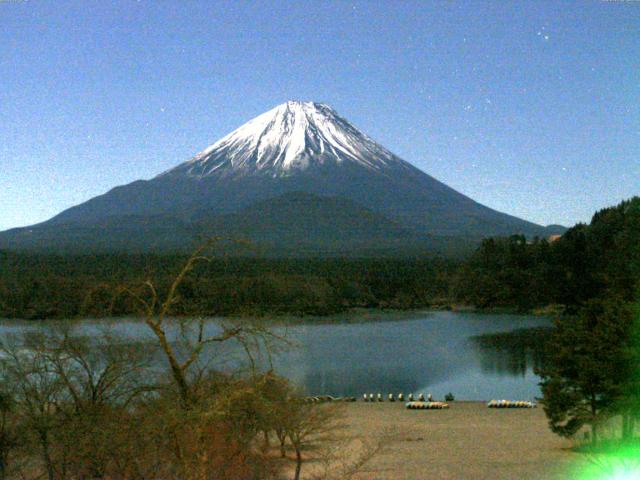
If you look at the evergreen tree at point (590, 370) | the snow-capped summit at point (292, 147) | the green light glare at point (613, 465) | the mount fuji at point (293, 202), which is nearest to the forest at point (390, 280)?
the evergreen tree at point (590, 370)

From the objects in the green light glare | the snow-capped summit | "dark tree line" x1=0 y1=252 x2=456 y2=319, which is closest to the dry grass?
the green light glare

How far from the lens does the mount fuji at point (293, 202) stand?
110125 millimetres

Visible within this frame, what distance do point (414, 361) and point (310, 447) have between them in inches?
798

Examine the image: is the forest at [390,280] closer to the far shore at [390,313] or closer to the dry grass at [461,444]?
the far shore at [390,313]

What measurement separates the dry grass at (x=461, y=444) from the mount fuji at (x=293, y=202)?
A: 75569 millimetres

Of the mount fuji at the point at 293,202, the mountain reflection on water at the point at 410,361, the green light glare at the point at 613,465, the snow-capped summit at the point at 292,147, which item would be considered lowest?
the mountain reflection on water at the point at 410,361

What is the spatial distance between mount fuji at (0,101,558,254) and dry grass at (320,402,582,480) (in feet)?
248

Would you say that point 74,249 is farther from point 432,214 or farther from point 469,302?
point 432,214

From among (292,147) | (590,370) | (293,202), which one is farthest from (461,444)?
(292,147)

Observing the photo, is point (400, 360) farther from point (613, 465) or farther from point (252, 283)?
point (252, 283)

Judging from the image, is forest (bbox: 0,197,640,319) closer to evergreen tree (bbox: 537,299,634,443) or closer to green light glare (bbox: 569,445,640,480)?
evergreen tree (bbox: 537,299,634,443)

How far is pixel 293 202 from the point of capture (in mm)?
125000

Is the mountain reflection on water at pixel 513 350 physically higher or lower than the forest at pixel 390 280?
lower

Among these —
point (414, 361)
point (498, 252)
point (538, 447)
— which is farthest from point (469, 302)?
point (538, 447)
